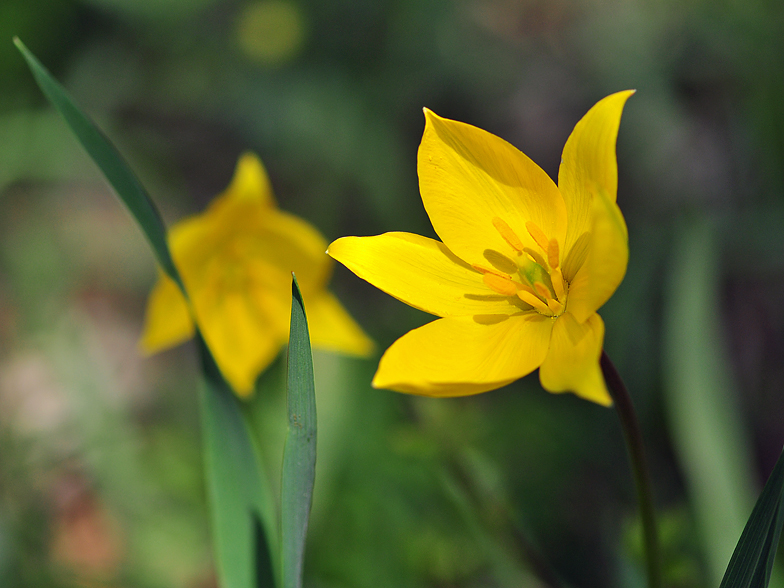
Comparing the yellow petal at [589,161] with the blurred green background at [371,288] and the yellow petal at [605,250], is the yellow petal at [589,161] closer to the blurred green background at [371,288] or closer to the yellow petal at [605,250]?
the yellow petal at [605,250]

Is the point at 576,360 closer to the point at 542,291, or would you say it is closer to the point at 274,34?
Result: the point at 542,291

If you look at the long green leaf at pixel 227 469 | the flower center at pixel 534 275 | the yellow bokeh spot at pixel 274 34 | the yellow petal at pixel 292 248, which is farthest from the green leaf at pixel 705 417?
the yellow bokeh spot at pixel 274 34

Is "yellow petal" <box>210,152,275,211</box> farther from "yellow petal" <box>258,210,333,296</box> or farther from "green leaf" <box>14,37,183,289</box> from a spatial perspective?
"green leaf" <box>14,37,183,289</box>

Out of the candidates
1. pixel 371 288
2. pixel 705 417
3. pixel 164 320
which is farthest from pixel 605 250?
pixel 371 288

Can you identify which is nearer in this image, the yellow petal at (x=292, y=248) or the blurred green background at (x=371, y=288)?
the yellow petal at (x=292, y=248)

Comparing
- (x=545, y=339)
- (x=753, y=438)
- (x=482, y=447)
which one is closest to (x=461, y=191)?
(x=545, y=339)

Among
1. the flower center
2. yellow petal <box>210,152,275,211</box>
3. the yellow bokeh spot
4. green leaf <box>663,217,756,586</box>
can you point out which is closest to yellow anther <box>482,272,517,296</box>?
the flower center
